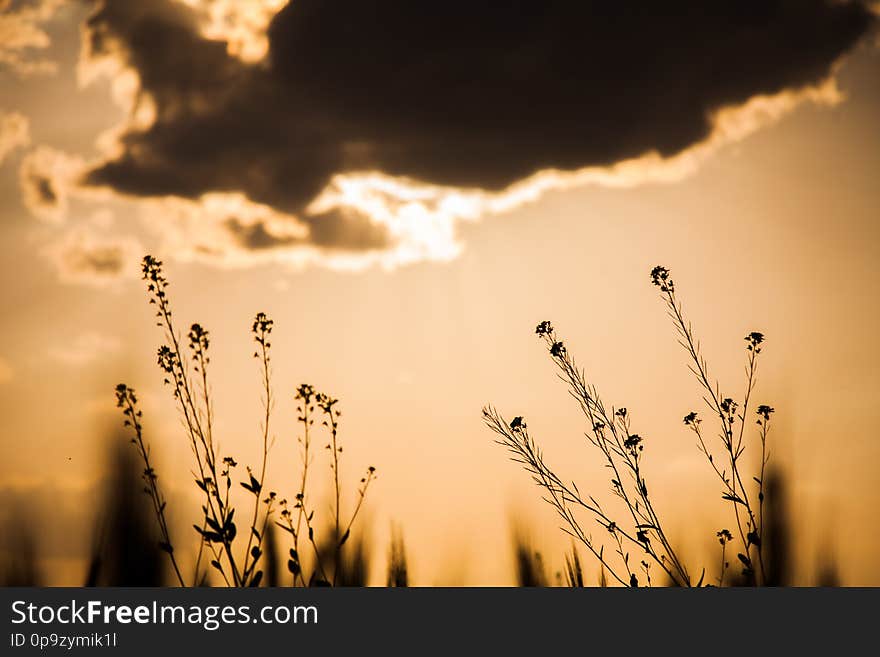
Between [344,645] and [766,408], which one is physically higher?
[766,408]

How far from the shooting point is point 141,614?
4.52 m

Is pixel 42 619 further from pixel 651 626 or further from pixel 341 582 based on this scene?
pixel 651 626

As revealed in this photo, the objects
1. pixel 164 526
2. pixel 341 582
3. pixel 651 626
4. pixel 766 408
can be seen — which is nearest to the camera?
pixel 651 626

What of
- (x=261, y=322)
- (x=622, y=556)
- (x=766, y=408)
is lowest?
(x=622, y=556)

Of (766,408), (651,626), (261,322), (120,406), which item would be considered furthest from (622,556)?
(120,406)

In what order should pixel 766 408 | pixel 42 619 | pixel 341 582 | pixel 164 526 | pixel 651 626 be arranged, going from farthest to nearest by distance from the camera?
pixel 766 408 → pixel 341 582 → pixel 164 526 → pixel 42 619 → pixel 651 626

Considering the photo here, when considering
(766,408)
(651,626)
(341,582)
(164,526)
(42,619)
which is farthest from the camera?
(766,408)

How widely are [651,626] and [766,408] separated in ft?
11.7

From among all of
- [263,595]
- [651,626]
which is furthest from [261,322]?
[651,626]

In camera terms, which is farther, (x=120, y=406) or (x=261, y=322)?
(x=261, y=322)

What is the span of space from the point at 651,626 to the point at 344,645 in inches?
61.9

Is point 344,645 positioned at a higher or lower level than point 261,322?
lower

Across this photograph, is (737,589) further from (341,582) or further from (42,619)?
(42,619)

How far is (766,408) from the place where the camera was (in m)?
7.35
